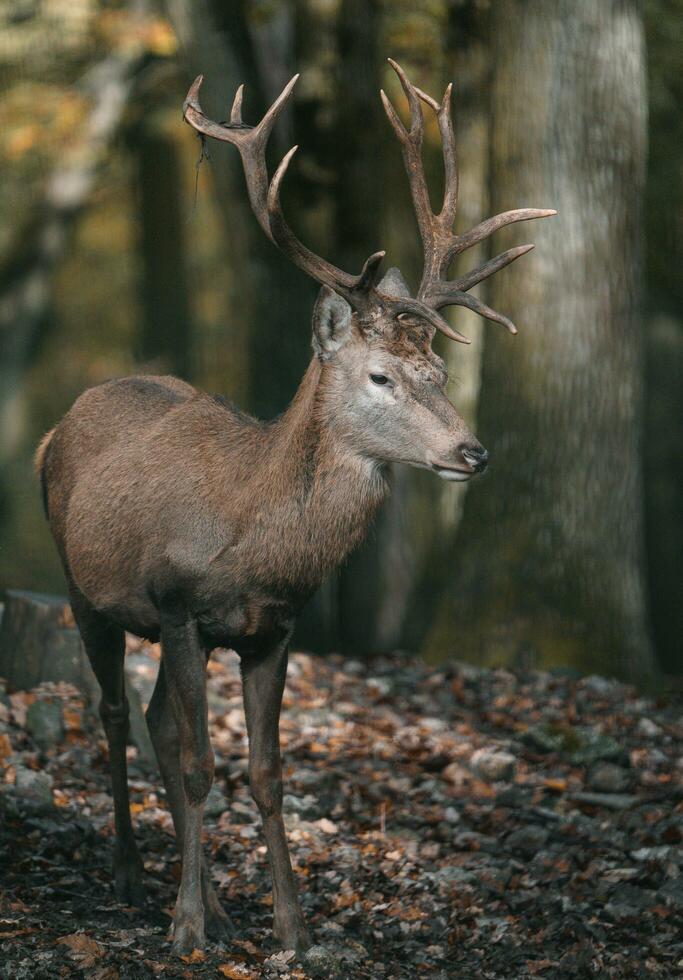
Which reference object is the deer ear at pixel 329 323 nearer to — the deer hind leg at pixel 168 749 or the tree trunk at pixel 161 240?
the deer hind leg at pixel 168 749

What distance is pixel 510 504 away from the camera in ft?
32.8

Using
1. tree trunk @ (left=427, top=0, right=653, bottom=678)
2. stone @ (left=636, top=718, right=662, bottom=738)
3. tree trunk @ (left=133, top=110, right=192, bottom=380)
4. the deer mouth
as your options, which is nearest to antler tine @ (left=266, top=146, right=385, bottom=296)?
the deer mouth

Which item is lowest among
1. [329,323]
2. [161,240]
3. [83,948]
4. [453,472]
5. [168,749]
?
[83,948]

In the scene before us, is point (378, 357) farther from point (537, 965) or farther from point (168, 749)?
point (537, 965)

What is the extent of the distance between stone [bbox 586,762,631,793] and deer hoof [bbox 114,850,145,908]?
8.69 ft

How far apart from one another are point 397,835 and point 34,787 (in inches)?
68.9

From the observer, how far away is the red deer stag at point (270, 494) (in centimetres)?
551

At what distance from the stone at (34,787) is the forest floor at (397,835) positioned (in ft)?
0.05

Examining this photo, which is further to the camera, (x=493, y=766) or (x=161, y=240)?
(x=161, y=240)

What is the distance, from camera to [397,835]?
7109 mm

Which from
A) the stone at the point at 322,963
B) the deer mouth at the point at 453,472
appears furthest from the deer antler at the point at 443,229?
the stone at the point at 322,963

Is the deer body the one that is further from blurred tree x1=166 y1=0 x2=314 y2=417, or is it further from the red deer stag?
blurred tree x1=166 y1=0 x2=314 y2=417

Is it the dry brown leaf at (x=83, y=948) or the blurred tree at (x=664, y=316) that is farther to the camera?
the blurred tree at (x=664, y=316)

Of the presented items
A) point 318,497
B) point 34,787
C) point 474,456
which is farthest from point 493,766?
point 474,456
